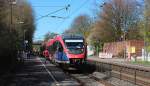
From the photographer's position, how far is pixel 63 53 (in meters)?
39.4

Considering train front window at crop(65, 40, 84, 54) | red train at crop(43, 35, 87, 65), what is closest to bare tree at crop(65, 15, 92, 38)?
red train at crop(43, 35, 87, 65)

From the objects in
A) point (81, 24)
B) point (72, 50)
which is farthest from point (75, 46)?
point (81, 24)

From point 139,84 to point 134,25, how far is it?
78.5 meters

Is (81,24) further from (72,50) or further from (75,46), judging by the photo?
(72,50)

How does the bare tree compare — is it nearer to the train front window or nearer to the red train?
the red train

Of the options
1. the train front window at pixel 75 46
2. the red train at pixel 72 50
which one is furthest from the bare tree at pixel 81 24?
the train front window at pixel 75 46

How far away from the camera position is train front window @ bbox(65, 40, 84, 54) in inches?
1529

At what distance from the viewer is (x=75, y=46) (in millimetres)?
39156

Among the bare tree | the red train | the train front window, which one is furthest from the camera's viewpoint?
the bare tree

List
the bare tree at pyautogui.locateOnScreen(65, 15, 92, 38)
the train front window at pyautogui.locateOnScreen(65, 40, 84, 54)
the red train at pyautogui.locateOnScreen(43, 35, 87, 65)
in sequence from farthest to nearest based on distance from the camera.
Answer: the bare tree at pyautogui.locateOnScreen(65, 15, 92, 38) < the train front window at pyautogui.locateOnScreen(65, 40, 84, 54) < the red train at pyautogui.locateOnScreen(43, 35, 87, 65)

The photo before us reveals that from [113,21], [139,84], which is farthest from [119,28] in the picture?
[139,84]

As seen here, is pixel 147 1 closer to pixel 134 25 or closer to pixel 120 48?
pixel 120 48

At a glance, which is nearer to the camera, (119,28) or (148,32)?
(148,32)

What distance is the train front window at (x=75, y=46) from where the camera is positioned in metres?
38.8
